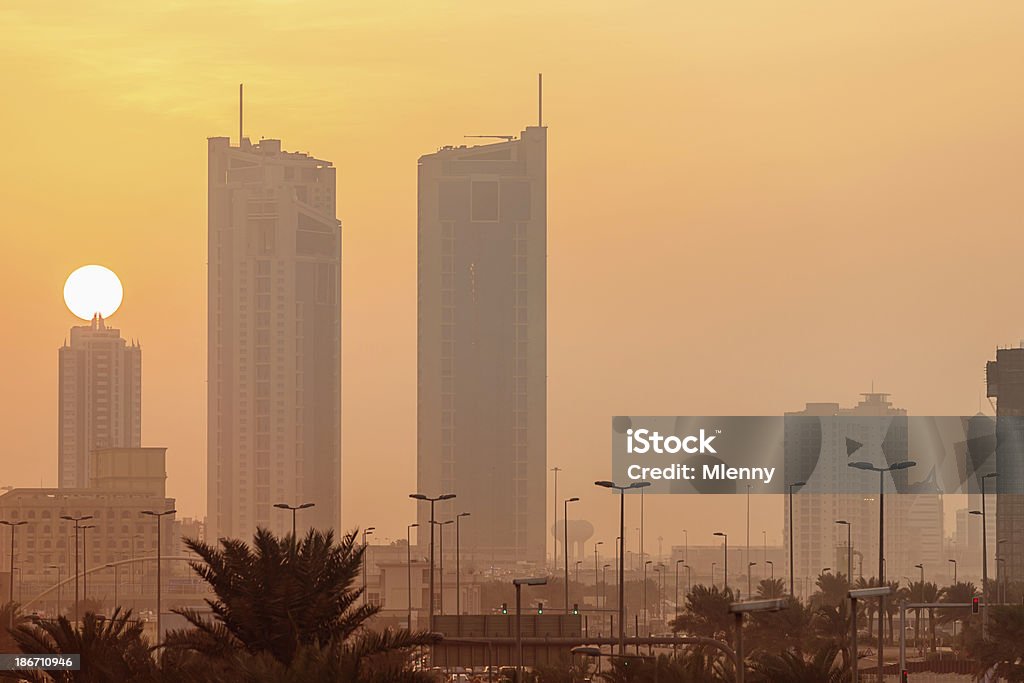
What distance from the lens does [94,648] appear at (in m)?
48.4

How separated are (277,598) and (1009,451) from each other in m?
155

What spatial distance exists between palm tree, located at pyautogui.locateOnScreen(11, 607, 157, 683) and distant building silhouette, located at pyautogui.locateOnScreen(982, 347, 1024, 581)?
14562 centimetres

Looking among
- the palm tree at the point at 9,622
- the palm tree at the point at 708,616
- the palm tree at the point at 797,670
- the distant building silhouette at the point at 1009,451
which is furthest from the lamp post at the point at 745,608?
the distant building silhouette at the point at 1009,451

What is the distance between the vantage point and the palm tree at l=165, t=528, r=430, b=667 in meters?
42.4

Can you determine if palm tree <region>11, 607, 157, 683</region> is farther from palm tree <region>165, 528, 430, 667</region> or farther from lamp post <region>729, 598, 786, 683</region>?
lamp post <region>729, 598, 786, 683</region>

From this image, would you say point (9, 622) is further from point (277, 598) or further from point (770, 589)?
point (770, 589)

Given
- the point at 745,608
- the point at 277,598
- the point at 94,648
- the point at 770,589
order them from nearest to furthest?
1. the point at 745,608
2. the point at 277,598
3. the point at 94,648
4. the point at 770,589

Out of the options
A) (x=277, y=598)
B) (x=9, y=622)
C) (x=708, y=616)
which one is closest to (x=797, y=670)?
(x=277, y=598)

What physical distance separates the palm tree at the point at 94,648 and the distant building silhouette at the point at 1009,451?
146 metres

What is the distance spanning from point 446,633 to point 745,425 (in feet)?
331

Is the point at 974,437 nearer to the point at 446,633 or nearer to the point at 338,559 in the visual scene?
the point at 446,633

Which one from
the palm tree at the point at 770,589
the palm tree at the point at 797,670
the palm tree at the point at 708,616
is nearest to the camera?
the palm tree at the point at 797,670

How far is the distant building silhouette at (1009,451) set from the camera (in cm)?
18725

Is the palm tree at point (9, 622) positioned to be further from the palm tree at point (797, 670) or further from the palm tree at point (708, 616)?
the palm tree at point (797, 670)
